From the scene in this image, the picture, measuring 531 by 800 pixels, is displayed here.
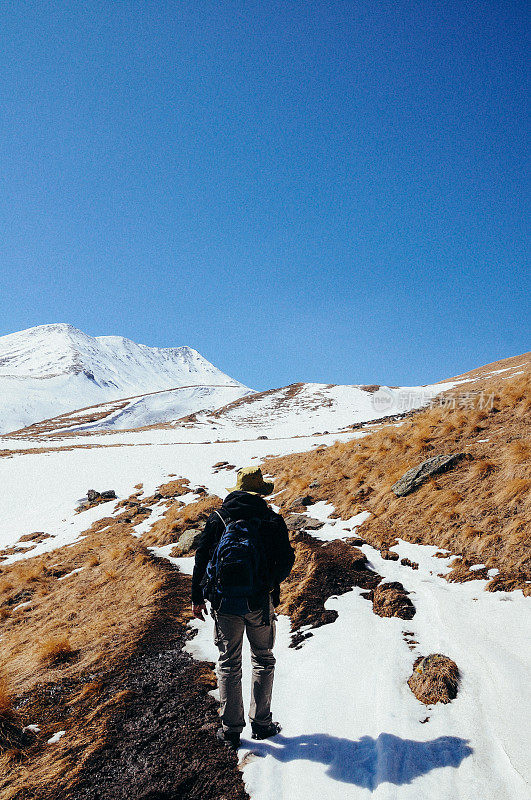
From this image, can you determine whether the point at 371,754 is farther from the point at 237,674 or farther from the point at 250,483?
the point at 250,483

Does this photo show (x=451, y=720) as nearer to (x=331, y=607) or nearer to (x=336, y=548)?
(x=331, y=607)

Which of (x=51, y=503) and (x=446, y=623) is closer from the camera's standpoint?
(x=446, y=623)

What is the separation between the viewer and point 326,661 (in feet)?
15.0

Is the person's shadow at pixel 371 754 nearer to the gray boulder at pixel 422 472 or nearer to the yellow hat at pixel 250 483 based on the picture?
the yellow hat at pixel 250 483

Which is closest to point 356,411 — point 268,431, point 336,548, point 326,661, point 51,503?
point 268,431

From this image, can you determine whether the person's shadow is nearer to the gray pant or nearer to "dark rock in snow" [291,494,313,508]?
the gray pant

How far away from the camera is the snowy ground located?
2951mm

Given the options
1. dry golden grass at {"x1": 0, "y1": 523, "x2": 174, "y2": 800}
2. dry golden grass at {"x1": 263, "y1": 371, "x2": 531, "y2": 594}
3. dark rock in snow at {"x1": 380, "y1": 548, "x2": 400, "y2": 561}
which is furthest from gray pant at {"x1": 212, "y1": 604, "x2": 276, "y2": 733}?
dark rock in snow at {"x1": 380, "y1": 548, "x2": 400, "y2": 561}

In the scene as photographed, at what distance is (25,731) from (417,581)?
222 inches

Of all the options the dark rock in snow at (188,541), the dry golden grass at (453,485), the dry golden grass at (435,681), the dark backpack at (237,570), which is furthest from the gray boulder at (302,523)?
the dark backpack at (237,570)

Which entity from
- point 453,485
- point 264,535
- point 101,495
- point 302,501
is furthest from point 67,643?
point 101,495

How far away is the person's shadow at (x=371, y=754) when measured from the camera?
3008 millimetres

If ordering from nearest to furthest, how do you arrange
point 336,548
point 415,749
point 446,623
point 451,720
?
point 415,749 → point 451,720 → point 446,623 → point 336,548

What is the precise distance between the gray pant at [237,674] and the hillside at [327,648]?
0.24 metres
